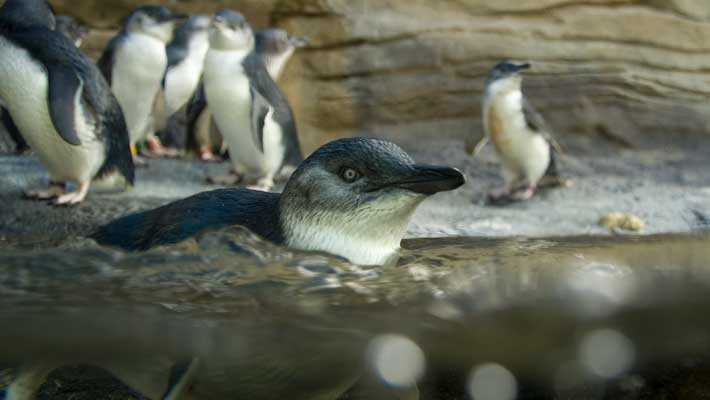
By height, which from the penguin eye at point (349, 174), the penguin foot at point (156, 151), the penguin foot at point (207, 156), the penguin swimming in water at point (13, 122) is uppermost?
the penguin eye at point (349, 174)

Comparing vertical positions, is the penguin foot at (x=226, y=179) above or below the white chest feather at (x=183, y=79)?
below

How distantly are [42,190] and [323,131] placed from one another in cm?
325

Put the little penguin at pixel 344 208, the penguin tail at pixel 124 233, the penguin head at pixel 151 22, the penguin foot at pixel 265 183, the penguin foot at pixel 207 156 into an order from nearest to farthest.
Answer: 1. the little penguin at pixel 344 208
2. the penguin tail at pixel 124 233
3. the penguin foot at pixel 265 183
4. the penguin head at pixel 151 22
5. the penguin foot at pixel 207 156

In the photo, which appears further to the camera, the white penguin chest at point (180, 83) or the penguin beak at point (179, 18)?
the white penguin chest at point (180, 83)

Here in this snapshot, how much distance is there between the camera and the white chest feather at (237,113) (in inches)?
236

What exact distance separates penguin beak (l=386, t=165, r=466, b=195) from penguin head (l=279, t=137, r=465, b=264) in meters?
0.01

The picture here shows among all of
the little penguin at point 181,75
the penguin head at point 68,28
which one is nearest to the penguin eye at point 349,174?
the penguin head at point 68,28

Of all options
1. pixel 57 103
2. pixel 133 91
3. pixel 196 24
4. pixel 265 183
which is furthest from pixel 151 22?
pixel 57 103

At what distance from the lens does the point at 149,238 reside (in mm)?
2889

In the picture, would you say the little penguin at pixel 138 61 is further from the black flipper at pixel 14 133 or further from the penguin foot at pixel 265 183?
the penguin foot at pixel 265 183

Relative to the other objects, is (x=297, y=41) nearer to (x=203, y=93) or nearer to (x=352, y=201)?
Result: (x=203, y=93)

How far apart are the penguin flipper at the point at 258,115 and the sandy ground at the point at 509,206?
458 millimetres

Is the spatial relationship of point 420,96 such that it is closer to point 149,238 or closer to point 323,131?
point 323,131

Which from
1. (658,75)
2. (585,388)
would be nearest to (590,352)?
(585,388)
